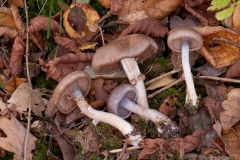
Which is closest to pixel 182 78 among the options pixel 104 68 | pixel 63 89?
pixel 104 68

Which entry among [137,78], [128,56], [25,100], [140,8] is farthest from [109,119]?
[140,8]

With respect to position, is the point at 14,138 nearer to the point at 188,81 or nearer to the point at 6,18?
the point at 6,18

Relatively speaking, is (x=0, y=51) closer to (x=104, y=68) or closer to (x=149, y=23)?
(x=104, y=68)

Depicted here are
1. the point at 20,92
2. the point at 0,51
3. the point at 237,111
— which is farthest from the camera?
the point at 0,51

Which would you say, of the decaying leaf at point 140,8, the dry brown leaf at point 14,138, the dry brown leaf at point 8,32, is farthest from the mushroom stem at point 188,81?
the dry brown leaf at point 8,32

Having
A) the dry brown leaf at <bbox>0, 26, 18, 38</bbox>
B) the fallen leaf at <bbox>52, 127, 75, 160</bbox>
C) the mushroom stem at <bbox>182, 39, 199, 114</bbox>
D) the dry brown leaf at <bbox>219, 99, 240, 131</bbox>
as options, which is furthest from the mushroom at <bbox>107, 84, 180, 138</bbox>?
the dry brown leaf at <bbox>0, 26, 18, 38</bbox>

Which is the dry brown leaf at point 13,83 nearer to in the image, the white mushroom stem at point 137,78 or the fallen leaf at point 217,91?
the white mushroom stem at point 137,78

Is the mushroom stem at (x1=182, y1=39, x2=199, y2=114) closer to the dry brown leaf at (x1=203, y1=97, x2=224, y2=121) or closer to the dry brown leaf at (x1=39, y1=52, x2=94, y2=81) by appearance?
the dry brown leaf at (x1=203, y1=97, x2=224, y2=121)
